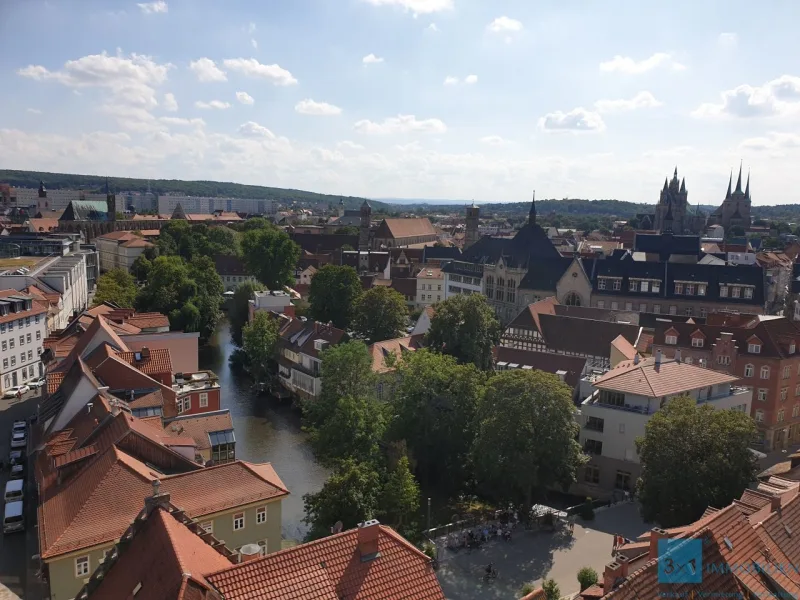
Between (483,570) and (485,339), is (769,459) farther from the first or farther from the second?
(483,570)

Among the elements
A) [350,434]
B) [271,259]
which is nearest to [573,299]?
[271,259]

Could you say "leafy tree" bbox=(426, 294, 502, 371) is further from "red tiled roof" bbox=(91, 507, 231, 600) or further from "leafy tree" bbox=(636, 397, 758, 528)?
"red tiled roof" bbox=(91, 507, 231, 600)

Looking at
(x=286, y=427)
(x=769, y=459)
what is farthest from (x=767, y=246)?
(x=286, y=427)

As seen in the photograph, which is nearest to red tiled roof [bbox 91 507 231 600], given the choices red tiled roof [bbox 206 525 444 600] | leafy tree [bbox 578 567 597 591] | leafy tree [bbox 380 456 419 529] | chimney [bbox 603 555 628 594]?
red tiled roof [bbox 206 525 444 600]

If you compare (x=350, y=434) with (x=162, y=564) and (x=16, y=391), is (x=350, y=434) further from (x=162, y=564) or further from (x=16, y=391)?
(x=16, y=391)

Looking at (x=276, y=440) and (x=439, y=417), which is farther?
(x=276, y=440)

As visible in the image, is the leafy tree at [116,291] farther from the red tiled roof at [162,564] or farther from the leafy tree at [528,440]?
the red tiled roof at [162,564]
